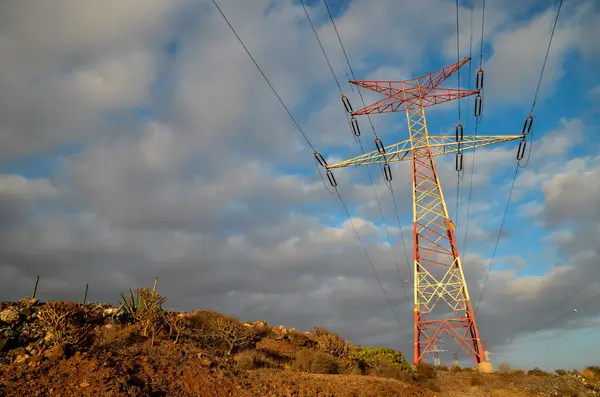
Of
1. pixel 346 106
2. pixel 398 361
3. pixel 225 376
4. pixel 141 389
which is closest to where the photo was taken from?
pixel 141 389

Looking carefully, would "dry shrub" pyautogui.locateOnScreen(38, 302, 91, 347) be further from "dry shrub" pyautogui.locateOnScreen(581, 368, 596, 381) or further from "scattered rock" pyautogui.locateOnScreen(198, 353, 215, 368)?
"dry shrub" pyautogui.locateOnScreen(581, 368, 596, 381)

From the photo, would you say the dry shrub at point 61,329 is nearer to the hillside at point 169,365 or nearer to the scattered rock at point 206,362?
the hillside at point 169,365

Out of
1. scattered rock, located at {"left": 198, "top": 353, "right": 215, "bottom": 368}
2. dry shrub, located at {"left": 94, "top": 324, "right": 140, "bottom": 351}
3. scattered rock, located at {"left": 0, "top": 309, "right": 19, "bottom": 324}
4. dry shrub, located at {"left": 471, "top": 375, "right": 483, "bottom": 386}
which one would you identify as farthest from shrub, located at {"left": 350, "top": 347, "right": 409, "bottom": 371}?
scattered rock, located at {"left": 0, "top": 309, "right": 19, "bottom": 324}

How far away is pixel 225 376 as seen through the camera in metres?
16.2

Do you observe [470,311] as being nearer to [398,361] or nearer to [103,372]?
[398,361]

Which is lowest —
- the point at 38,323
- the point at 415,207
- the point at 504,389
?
the point at 504,389

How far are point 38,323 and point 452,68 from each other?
106ft

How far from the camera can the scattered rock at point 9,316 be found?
1822 centimetres

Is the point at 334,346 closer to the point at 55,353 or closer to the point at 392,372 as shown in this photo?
the point at 392,372

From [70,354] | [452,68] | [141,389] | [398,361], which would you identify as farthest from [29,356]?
[452,68]

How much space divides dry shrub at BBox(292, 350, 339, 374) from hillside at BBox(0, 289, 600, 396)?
0.06m

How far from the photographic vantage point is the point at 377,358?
85.8ft

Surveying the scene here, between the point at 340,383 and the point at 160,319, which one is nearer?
the point at 340,383

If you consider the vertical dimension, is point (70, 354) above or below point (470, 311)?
below
